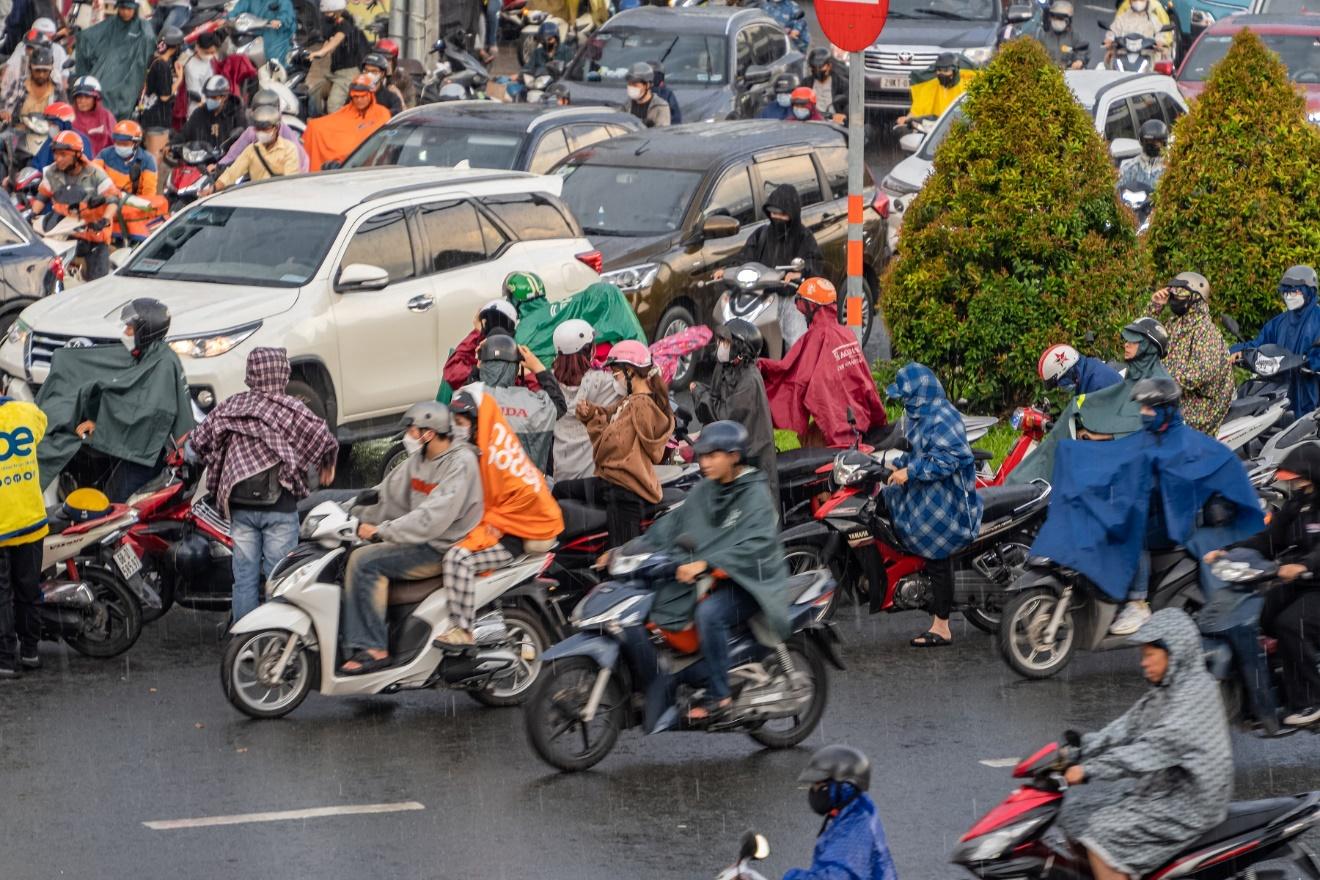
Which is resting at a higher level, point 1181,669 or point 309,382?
point 1181,669

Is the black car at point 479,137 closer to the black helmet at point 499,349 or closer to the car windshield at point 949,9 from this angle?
the black helmet at point 499,349

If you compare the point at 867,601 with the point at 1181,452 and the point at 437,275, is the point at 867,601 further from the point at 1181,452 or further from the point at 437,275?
the point at 437,275

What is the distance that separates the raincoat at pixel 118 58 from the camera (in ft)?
76.8

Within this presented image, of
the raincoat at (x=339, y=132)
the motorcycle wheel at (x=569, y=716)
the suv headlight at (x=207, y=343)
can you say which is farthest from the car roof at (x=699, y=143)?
the motorcycle wheel at (x=569, y=716)

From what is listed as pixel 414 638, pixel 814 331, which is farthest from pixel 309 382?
pixel 414 638

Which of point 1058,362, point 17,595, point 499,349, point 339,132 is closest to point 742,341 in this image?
point 499,349

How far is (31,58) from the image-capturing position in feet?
70.7

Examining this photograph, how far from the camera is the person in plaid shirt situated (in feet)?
35.1

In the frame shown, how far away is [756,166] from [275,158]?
402cm

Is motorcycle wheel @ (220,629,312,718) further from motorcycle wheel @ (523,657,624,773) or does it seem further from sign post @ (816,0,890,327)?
sign post @ (816,0,890,327)

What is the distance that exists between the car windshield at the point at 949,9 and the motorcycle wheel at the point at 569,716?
69.4ft

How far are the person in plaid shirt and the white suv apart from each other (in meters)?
2.82

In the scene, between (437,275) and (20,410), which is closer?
(20,410)

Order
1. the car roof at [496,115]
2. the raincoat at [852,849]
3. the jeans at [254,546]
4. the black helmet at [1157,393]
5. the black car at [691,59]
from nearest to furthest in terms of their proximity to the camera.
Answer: the raincoat at [852,849] < the black helmet at [1157,393] < the jeans at [254,546] < the car roof at [496,115] < the black car at [691,59]
